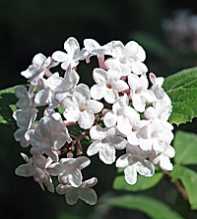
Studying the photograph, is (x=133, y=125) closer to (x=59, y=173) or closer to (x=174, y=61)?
(x=59, y=173)

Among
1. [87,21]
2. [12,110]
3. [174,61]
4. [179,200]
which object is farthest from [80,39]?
[12,110]

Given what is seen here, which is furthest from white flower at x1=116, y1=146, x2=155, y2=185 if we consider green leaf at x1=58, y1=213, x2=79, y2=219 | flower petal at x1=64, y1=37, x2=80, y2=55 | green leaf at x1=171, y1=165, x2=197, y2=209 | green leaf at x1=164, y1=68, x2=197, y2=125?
green leaf at x1=58, y1=213, x2=79, y2=219

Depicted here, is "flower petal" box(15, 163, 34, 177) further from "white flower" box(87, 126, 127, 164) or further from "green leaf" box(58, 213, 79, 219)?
"green leaf" box(58, 213, 79, 219)

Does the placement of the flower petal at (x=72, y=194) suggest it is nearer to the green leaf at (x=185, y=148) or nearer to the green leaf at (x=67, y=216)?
the green leaf at (x=185, y=148)

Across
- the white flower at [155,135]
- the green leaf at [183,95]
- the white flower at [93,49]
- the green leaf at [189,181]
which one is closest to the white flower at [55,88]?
the white flower at [93,49]

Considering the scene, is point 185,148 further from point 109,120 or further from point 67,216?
point 67,216
